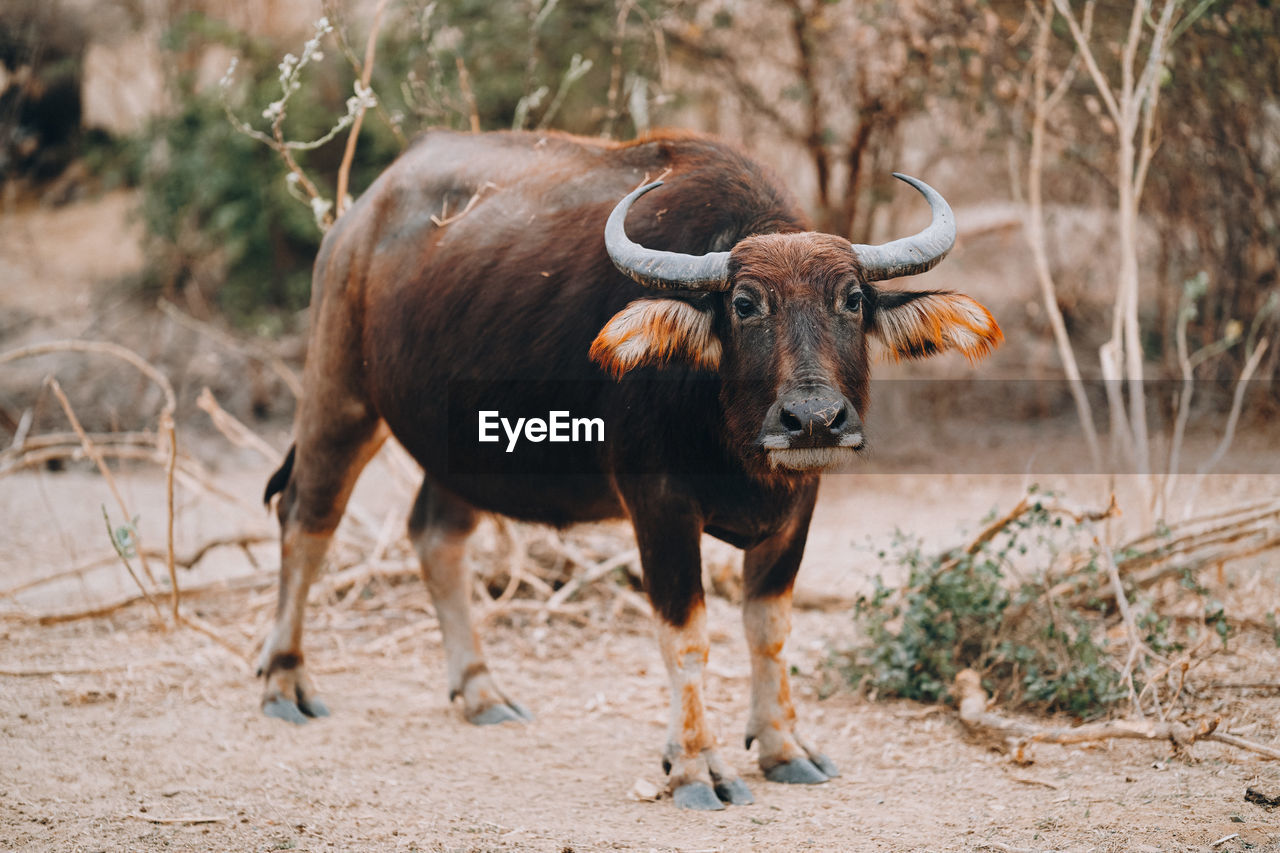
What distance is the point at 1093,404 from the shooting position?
11.2m

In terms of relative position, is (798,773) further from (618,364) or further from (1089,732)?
(618,364)

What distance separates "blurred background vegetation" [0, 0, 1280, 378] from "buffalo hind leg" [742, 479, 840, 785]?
2.84m

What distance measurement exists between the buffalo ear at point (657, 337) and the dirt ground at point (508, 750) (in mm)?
1502

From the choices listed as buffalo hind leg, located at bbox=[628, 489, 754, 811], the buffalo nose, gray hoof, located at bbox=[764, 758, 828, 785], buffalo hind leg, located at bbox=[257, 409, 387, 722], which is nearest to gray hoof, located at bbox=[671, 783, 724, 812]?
buffalo hind leg, located at bbox=[628, 489, 754, 811]

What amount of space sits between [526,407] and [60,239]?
10725 mm

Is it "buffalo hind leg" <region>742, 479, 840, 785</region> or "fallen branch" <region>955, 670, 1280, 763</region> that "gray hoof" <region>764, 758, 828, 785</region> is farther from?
"fallen branch" <region>955, 670, 1280, 763</region>

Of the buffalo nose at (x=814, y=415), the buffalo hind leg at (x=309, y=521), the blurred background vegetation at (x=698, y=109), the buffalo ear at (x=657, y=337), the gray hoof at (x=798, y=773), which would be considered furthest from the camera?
the blurred background vegetation at (x=698, y=109)

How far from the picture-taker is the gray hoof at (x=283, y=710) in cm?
482

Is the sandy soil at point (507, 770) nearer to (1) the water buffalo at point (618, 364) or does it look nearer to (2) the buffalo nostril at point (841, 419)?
(1) the water buffalo at point (618, 364)

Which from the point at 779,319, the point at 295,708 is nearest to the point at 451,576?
the point at 295,708

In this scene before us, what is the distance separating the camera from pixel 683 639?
3938 millimetres

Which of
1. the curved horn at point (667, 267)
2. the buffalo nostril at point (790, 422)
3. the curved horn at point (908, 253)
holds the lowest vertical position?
the buffalo nostril at point (790, 422)

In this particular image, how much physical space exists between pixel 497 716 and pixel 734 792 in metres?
1.39

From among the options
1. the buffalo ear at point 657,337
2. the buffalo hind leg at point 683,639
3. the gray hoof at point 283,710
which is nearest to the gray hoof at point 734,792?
the buffalo hind leg at point 683,639
